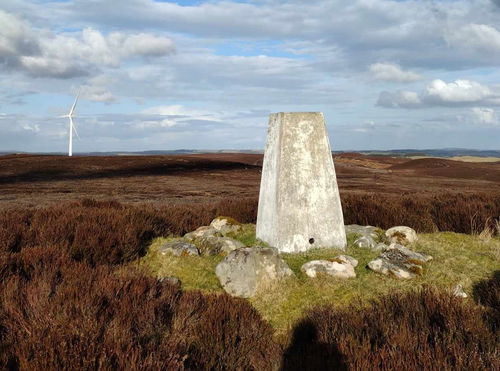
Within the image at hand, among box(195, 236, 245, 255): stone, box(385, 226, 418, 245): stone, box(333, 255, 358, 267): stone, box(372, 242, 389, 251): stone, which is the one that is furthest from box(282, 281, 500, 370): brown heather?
box(385, 226, 418, 245): stone

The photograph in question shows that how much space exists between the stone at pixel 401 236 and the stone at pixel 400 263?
1469 millimetres

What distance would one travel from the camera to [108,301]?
5.16 meters

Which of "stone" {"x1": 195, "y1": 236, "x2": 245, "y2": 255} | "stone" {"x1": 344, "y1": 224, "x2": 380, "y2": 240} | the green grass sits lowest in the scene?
the green grass

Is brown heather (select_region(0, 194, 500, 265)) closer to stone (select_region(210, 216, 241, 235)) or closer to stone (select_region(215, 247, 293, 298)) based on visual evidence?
stone (select_region(210, 216, 241, 235))

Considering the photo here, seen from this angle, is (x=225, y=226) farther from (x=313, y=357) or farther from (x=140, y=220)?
(x=313, y=357)

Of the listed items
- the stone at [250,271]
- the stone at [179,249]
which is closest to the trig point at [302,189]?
the stone at [250,271]

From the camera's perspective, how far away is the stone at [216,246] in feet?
29.2

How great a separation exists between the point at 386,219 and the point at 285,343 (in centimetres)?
898

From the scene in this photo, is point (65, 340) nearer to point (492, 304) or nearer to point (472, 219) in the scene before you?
point (492, 304)

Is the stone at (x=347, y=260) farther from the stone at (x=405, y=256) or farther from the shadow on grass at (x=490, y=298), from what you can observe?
the shadow on grass at (x=490, y=298)

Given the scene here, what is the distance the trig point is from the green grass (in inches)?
14.8

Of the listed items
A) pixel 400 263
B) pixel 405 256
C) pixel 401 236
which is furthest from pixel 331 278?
pixel 401 236

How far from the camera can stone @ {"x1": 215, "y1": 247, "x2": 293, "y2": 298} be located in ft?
23.1

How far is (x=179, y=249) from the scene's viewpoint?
888cm
